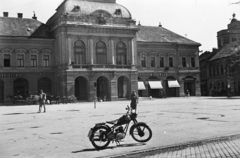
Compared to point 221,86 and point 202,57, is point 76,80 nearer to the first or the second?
point 221,86

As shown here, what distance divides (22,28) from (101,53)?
43.2 feet

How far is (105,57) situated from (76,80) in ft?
20.4

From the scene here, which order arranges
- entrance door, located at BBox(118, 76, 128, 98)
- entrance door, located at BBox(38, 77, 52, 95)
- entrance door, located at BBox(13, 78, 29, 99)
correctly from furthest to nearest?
entrance door, located at BBox(118, 76, 128, 98) < entrance door, located at BBox(38, 77, 52, 95) < entrance door, located at BBox(13, 78, 29, 99)

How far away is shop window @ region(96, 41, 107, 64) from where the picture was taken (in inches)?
1943

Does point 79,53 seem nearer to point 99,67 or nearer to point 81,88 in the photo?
point 99,67

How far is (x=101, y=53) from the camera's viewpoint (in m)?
49.6

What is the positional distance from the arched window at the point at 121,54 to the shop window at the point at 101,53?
2286mm

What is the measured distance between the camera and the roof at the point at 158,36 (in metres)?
57.9

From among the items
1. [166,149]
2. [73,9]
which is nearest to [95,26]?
[73,9]

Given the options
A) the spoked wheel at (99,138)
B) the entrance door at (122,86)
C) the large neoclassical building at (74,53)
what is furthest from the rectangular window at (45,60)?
the spoked wheel at (99,138)

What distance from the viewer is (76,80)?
169 ft

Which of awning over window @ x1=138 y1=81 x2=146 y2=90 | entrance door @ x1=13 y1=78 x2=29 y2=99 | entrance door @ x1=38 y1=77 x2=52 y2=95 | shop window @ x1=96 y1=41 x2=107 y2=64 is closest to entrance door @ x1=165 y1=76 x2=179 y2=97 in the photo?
awning over window @ x1=138 y1=81 x2=146 y2=90

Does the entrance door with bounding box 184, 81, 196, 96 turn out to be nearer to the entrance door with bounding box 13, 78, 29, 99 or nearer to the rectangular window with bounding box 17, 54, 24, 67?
the entrance door with bounding box 13, 78, 29, 99

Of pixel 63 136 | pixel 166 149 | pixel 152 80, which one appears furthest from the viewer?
pixel 152 80
